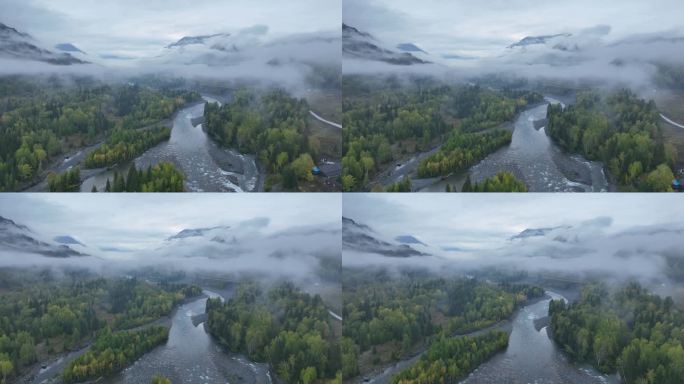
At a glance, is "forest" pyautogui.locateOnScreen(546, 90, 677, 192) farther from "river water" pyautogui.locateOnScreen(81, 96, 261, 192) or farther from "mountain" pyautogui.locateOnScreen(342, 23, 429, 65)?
"river water" pyautogui.locateOnScreen(81, 96, 261, 192)

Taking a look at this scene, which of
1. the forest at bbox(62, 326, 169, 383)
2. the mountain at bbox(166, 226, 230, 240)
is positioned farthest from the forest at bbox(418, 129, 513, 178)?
the forest at bbox(62, 326, 169, 383)

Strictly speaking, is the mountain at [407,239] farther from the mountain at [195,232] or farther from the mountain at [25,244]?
the mountain at [25,244]

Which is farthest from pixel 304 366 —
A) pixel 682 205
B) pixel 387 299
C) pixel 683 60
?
pixel 683 60

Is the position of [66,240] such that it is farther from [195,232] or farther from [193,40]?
[193,40]

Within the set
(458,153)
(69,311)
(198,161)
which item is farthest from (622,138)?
(69,311)

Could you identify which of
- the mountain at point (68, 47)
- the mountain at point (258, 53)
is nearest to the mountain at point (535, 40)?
the mountain at point (258, 53)

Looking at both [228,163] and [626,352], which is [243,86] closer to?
[228,163]
